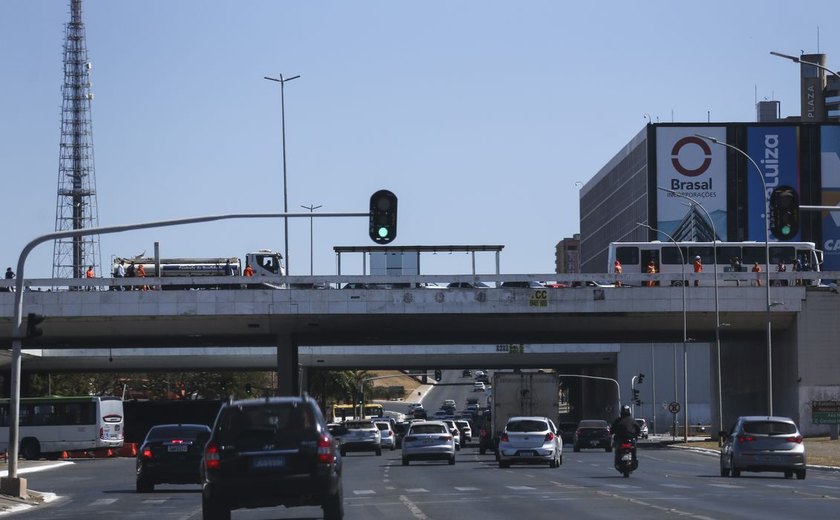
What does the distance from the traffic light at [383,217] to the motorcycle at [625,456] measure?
9581 mm

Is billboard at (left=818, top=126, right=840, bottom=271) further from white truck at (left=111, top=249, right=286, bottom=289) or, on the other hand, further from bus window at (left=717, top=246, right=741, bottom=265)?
white truck at (left=111, top=249, right=286, bottom=289)

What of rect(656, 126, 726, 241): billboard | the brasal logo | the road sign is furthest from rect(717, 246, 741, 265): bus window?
the brasal logo

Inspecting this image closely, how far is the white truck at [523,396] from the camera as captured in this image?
5584cm

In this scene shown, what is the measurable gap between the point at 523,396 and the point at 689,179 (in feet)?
199

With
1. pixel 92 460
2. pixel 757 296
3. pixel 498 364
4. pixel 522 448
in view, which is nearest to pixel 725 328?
pixel 757 296

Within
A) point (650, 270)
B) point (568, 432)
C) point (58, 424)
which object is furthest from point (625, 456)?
point (568, 432)

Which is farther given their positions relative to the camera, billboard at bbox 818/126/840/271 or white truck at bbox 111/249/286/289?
billboard at bbox 818/126/840/271

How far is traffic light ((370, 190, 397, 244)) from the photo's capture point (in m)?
28.5

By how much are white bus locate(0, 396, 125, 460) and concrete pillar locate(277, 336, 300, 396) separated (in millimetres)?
8110

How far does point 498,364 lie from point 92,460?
4270 centimetres

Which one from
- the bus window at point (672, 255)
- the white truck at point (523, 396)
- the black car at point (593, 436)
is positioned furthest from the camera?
the bus window at point (672, 255)

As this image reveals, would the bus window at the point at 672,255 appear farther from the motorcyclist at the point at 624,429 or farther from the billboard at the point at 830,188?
the billboard at the point at 830,188

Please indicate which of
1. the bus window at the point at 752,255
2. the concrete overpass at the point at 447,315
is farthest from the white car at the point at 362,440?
the bus window at the point at 752,255

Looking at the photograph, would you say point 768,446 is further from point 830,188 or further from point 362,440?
point 830,188
